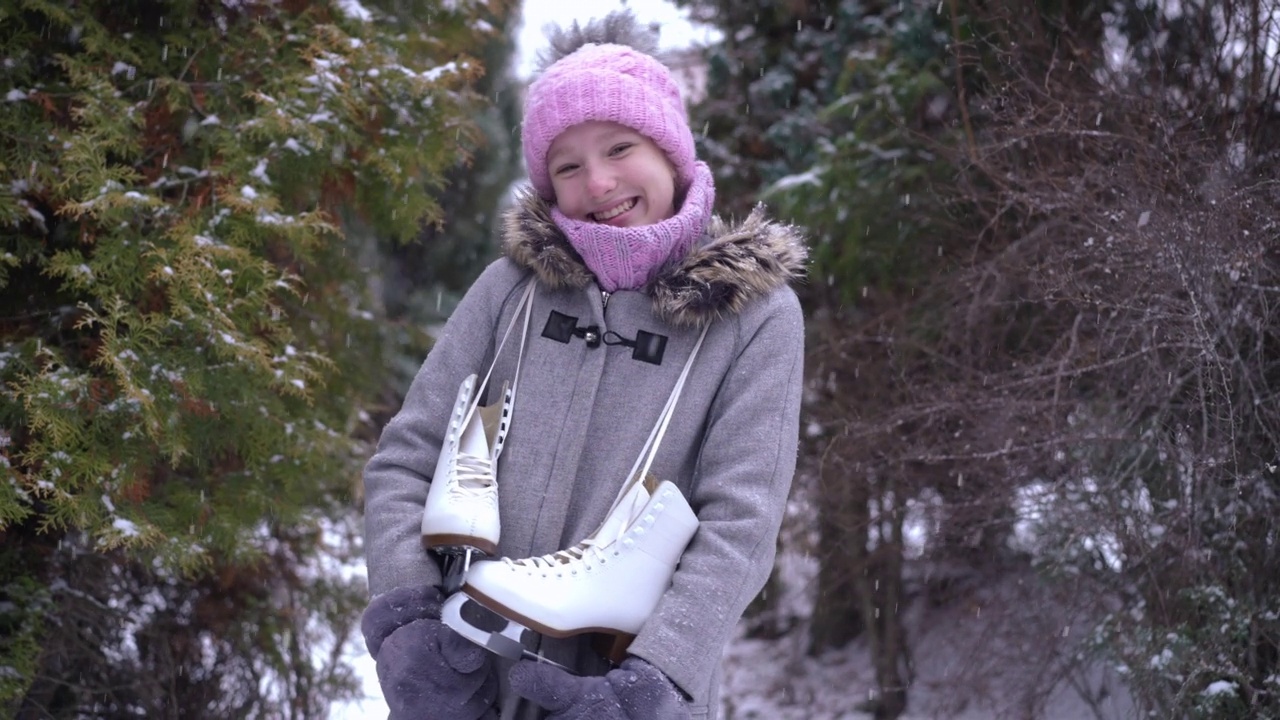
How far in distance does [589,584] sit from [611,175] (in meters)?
0.77

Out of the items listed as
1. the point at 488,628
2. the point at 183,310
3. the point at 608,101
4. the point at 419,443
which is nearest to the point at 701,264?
the point at 608,101

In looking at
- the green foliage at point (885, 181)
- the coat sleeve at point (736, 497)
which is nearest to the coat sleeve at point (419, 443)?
the coat sleeve at point (736, 497)

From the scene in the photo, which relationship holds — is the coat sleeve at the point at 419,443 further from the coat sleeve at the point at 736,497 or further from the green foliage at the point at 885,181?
the green foliage at the point at 885,181

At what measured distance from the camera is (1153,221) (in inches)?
126

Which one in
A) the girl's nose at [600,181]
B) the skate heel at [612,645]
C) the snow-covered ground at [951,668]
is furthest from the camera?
the snow-covered ground at [951,668]

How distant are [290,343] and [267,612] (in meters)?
1.13

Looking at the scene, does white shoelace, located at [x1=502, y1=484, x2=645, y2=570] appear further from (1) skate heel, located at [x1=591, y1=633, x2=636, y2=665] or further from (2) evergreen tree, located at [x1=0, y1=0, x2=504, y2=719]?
(2) evergreen tree, located at [x1=0, y1=0, x2=504, y2=719]

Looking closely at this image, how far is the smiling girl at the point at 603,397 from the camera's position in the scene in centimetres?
186

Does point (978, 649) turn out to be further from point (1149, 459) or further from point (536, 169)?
point (536, 169)

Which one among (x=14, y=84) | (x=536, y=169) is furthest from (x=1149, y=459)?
(x=14, y=84)

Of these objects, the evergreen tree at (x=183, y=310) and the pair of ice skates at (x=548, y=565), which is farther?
the evergreen tree at (x=183, y=310)

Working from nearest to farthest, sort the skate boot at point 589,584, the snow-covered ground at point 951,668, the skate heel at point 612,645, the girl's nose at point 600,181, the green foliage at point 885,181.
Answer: the skate boot at point 589,584
the skate heel at point 612,645
the girl's nose at point 600,181
the snow-covered ground at point 951,668
the green foliage at point 885,181

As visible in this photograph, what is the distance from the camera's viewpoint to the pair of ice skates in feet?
5.94

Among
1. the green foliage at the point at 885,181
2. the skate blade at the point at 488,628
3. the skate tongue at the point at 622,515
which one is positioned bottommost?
the skate blade at the point at 488,628
